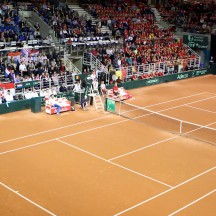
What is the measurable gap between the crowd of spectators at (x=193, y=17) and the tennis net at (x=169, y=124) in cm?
2235

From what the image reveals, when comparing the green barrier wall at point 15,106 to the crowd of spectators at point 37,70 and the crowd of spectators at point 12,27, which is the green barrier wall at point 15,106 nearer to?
the crowd of spectators at point 37,70

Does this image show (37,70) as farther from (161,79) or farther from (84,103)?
(161,79)

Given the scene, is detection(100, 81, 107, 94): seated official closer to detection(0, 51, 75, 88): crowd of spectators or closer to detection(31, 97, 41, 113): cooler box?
detection(0, 51, 75, 88): crowd of spectators

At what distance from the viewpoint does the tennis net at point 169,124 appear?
21333mm

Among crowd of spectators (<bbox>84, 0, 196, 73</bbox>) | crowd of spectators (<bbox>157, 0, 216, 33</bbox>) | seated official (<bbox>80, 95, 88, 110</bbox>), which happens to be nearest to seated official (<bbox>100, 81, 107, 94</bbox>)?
seated official (<bbox>80, 95, 88, 110</bbox>)

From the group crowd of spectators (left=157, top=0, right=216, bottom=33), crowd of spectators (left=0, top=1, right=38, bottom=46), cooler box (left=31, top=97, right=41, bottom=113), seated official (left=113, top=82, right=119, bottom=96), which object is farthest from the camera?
crowd of spectators (left=157, top=0, right=216, bottom=33)

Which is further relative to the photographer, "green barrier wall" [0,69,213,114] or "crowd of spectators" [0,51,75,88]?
"crowd of spectators" [0,51,75,88]

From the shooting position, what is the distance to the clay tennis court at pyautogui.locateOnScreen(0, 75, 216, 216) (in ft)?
45.5

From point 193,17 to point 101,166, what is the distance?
35.0 meters

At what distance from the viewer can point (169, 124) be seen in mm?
23219

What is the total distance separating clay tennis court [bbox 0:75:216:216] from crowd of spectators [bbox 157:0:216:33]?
22.1 meters

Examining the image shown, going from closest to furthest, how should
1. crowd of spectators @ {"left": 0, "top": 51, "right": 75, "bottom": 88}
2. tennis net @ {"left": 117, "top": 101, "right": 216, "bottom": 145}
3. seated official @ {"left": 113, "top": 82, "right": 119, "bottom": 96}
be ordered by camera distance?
tennis net @ {"left": 117, "top": 101, "right": 216, "bottom": 145}
seated official @ {"left": 113, "top": 82, "right": 119, "bottom": 96}
crowd of spectators @ {"left": 0, "top": 51, "right": 75, "bottom": 88}

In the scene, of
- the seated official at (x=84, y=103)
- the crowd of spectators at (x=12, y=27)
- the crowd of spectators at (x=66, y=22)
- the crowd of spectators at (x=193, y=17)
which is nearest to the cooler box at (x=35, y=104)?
the seated official at (x=84, y=103)

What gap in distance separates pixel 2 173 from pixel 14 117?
802 cm
